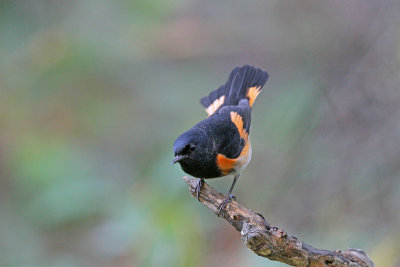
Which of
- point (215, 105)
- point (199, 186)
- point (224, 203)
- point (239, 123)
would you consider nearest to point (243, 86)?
point (215, 105)

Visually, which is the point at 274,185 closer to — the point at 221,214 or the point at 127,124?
the point at 221,214

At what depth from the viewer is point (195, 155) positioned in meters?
3.25

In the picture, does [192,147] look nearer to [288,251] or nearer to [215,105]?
[288,251]

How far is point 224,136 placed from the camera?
368cm

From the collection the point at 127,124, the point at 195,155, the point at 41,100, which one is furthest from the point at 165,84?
the point at 195,155

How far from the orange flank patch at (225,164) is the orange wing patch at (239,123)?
0.36 metres

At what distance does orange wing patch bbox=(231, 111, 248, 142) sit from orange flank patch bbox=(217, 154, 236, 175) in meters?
0.36

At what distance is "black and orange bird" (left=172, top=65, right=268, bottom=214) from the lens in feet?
10.6

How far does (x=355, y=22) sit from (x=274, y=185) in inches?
64.0

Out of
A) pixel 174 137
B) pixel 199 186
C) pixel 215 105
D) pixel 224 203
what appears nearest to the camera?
pixel 224 203

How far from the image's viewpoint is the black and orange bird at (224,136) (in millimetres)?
3244

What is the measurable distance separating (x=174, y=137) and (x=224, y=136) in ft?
2.92

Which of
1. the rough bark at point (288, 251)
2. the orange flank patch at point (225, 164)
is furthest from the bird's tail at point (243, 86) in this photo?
the rough bark at point (288, 251)

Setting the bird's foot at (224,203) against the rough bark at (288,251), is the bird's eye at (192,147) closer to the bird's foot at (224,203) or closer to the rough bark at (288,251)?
the bird's foot at (224,203)
